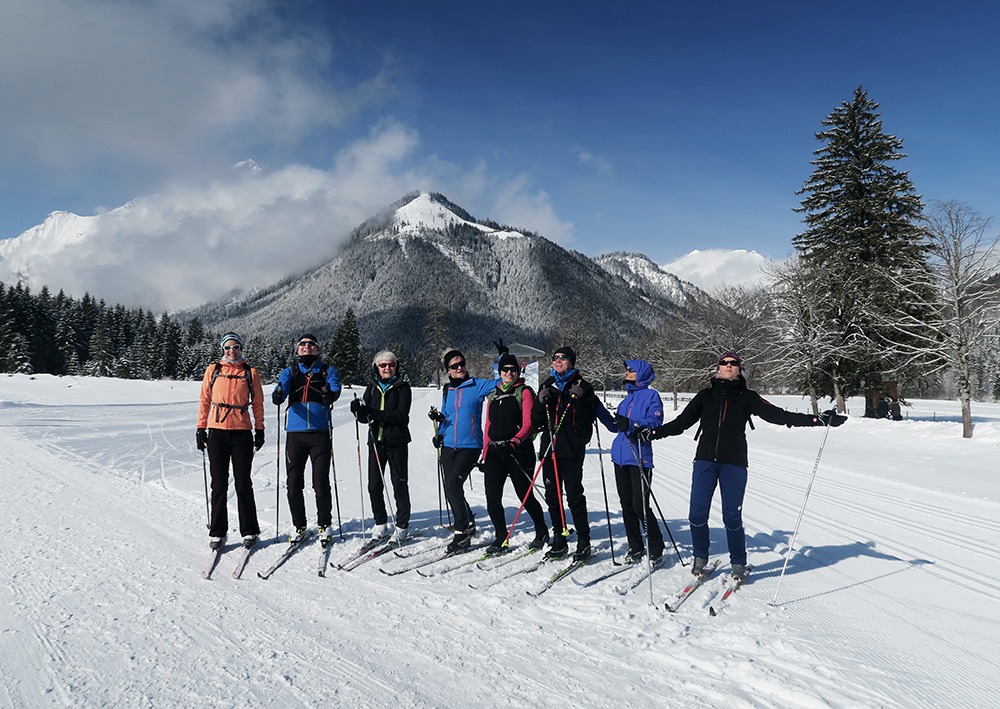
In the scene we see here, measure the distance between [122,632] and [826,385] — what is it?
26906mm

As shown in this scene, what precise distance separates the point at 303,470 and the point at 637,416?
363 centimetres

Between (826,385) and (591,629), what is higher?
(826,385)

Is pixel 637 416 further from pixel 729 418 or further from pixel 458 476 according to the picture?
pixel 458 476

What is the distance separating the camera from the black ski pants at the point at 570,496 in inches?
217

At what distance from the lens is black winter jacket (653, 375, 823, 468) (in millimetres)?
4809

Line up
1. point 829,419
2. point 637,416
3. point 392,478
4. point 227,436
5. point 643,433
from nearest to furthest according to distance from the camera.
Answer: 1. point 829,419
2. point 643,433
3. point 637,416
4. point 227,436
5. point 392,478

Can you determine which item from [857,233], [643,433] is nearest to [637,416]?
[643,433]

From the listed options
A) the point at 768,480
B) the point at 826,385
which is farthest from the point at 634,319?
the point at 768,480

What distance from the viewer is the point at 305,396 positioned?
5.84 m

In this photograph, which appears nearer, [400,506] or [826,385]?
[400,506]

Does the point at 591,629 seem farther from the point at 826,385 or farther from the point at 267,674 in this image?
the point at 826,385

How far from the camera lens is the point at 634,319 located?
19012cm

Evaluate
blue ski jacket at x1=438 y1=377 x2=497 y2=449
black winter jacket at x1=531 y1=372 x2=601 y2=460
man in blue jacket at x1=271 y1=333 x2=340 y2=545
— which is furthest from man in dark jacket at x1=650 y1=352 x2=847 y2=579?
man in blue jacket at x1=271 y1=333 x2=340 y2=545

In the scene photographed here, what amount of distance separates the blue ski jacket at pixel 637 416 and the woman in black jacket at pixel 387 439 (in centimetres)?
223
